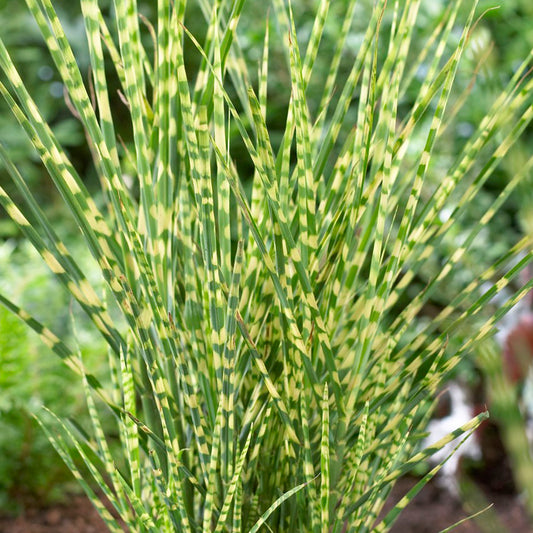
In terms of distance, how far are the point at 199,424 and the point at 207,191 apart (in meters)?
0.19

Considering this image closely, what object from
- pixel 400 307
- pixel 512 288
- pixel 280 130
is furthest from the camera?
pixel 280 130

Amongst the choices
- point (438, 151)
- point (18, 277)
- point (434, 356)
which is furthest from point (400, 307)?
point (434, 356)

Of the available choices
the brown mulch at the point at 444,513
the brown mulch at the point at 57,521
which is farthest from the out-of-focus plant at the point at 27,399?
the brown mulch at the point at 444,513

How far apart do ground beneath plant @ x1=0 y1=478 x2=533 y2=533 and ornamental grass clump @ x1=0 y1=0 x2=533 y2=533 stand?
845 millimetres

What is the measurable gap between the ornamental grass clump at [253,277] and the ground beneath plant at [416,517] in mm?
845

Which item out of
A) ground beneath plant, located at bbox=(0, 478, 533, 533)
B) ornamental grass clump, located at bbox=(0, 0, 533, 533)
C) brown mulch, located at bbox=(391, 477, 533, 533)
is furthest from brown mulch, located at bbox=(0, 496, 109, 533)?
ornamental grass clump, located at bbox=(0, 0, 533, 533)

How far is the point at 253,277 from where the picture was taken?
0.58 m

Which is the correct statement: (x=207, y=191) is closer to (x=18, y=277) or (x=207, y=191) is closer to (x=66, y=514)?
(x=66, y=514)

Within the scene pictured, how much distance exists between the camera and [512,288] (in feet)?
5.39

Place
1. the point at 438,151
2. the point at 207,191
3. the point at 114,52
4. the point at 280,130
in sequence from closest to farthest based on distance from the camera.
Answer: the point at 207,191 < the point at 114,52 < the point at 438,151 < the point at 280,130

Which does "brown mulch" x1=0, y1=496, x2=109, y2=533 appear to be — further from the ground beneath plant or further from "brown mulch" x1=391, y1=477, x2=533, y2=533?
"brown mulch" x1=391, y1=477, x2=533, y2=533

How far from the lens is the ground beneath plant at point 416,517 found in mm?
1364

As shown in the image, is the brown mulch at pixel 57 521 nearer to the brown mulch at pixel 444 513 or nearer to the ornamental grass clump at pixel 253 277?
the brown mulch at pixel 444 513

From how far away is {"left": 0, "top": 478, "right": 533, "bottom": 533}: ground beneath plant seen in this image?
1364 mm
